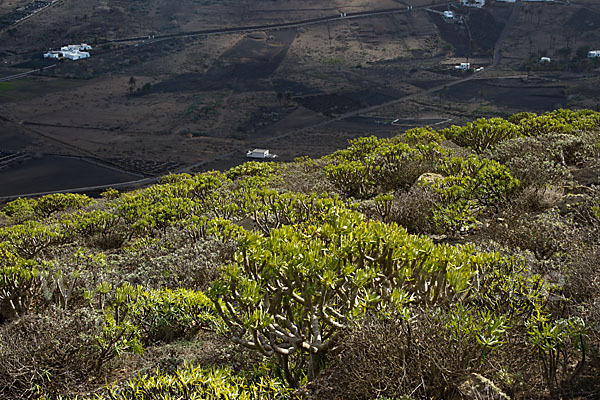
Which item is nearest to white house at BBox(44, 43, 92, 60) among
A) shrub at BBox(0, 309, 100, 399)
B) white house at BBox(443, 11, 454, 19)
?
white house at BBox(443, 11, 454, 19)

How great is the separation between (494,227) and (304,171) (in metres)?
6.94

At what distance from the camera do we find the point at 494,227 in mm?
6246

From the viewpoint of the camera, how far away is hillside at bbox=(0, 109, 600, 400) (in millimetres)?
2865

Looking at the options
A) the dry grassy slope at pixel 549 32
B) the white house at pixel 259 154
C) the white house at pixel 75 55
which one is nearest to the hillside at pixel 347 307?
the white house at pixel 259 154

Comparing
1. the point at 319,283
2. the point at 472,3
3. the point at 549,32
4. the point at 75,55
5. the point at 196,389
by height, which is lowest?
the point at 196,389

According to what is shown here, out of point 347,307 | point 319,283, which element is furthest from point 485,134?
point 319,283

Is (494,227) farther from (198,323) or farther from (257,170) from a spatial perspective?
(257,170)

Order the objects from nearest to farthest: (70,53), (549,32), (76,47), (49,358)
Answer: (49,358), (70,53), (549,32), (76,47)

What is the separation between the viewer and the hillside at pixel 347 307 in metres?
2.87

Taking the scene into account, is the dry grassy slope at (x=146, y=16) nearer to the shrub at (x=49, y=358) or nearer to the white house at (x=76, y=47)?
the white house at (x=76, y=47)

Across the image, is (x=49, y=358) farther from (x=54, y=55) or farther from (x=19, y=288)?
(x=54, y=55)

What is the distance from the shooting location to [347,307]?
3.42m

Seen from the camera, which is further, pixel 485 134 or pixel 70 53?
pixel 70 53

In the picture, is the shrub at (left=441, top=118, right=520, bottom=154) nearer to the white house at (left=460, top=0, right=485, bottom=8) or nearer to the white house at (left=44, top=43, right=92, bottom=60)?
the white house at (left=44, top=43, right=92, bottom=60)
